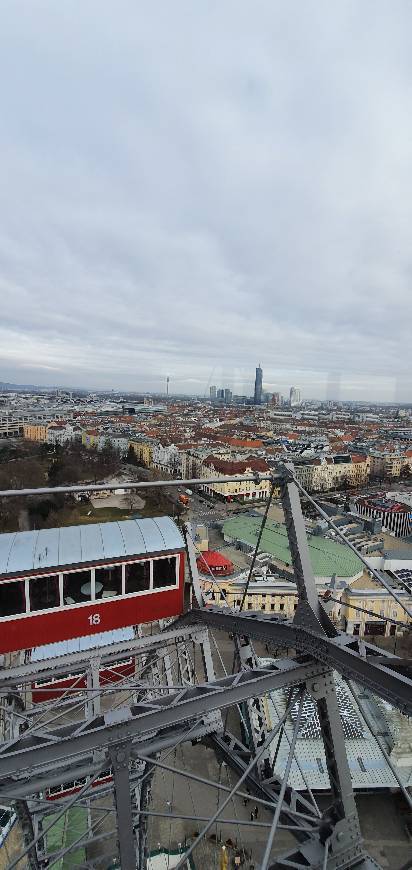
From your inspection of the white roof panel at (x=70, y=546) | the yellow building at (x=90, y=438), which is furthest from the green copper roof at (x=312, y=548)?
the yellow building at (x=90, y=438)

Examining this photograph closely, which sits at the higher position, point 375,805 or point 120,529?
point 120,529

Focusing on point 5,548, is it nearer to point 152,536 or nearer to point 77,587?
point 77,587

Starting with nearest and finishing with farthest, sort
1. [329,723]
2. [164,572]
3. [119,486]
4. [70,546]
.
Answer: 1. [329,723]
2. [119,486]
3. [70,546]
4. [164,572]

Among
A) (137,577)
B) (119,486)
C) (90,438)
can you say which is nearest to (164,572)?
(137,577)

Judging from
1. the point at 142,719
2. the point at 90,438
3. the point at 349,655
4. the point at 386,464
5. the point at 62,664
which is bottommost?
the point at 386,464

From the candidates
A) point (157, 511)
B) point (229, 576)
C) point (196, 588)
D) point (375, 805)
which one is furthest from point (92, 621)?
point (157, 511)

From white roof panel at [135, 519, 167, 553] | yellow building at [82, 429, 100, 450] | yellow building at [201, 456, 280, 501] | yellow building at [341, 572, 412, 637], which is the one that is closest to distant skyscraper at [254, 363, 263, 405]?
yellow building at [82, 429, 100, 450]

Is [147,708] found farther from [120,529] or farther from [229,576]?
[229,576]
